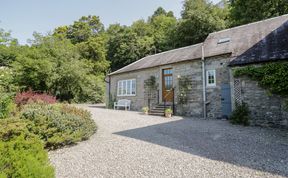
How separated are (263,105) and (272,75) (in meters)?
1.39

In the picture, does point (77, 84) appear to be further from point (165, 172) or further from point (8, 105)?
point (165, 172)

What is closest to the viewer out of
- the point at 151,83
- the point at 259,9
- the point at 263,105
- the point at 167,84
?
the point at 263,105

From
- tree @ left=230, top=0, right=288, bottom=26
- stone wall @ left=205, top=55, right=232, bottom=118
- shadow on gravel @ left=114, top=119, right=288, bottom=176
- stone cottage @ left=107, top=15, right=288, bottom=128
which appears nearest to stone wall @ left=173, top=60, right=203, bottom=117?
stone cottage @ left=107, top=15, right=288, bottom=128

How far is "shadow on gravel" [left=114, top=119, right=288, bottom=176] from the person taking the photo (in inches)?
150

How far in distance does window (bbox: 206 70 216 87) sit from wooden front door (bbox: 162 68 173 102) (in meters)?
2.69

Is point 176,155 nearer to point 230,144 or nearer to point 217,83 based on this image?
point 230,144

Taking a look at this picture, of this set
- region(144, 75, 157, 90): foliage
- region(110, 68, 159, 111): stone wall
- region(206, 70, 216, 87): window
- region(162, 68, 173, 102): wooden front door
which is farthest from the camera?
region(110, 68, 159, 111): stone wall

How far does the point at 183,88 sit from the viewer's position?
36.6ft

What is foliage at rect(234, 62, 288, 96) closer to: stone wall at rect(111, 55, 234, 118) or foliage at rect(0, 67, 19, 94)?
stone wall at rect(111, 55, 234, 118)

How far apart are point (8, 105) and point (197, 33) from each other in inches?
839

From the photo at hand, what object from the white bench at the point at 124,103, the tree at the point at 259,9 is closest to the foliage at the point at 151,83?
the white bench at the point at 124,103

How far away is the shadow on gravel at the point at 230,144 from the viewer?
3806 millimetres

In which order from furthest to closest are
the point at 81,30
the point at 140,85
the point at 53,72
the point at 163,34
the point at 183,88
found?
the point at 81,30
the point at 163,34
the point at 53,72
the point at 140,85
the point at 183,88

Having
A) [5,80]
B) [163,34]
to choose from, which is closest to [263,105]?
[5,80]
